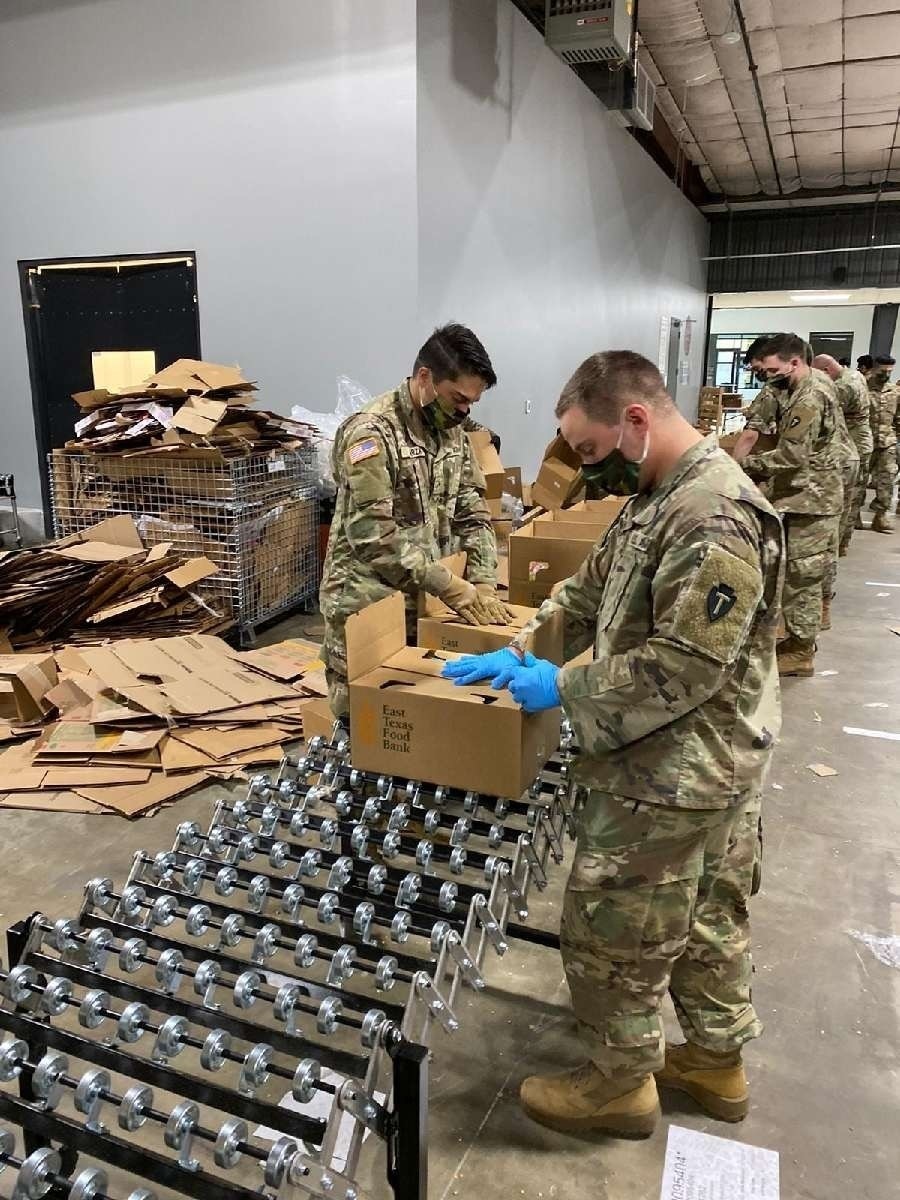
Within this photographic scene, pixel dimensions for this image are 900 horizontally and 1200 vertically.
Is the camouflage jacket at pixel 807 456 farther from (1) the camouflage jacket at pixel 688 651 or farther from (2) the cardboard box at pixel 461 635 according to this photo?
(1) the camouflage jacket at pixel 688 651

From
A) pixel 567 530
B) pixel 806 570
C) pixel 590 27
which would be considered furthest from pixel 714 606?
pixel 590 27

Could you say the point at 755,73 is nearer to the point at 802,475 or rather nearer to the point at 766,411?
the point at 766,411

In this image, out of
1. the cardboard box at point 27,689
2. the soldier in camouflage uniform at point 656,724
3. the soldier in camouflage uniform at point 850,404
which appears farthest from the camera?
the soldier in camouflage uniform at point 850,404

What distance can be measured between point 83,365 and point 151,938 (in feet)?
18.1

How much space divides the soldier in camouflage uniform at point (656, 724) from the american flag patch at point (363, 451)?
94cm

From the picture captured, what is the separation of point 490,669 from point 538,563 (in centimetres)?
140

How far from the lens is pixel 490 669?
5.77 feet

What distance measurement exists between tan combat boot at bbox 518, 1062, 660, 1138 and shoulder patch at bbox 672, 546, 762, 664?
2.94ft

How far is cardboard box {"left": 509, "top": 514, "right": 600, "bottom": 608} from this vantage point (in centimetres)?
305

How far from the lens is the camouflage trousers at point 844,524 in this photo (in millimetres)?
4757

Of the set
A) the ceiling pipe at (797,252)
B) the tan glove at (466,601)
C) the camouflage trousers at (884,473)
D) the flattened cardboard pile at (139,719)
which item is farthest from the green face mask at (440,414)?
the ceiling pipe at (797,252)

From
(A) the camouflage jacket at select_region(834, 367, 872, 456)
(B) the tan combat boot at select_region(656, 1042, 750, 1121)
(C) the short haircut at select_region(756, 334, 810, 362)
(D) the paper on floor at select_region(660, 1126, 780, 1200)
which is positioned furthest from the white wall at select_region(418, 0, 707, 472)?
(D) the paper on floor at select_region(660, 1126, 780, 1200)

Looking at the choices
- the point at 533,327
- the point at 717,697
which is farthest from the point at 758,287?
the point at 717,697

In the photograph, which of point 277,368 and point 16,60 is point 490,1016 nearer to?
point 277,368
